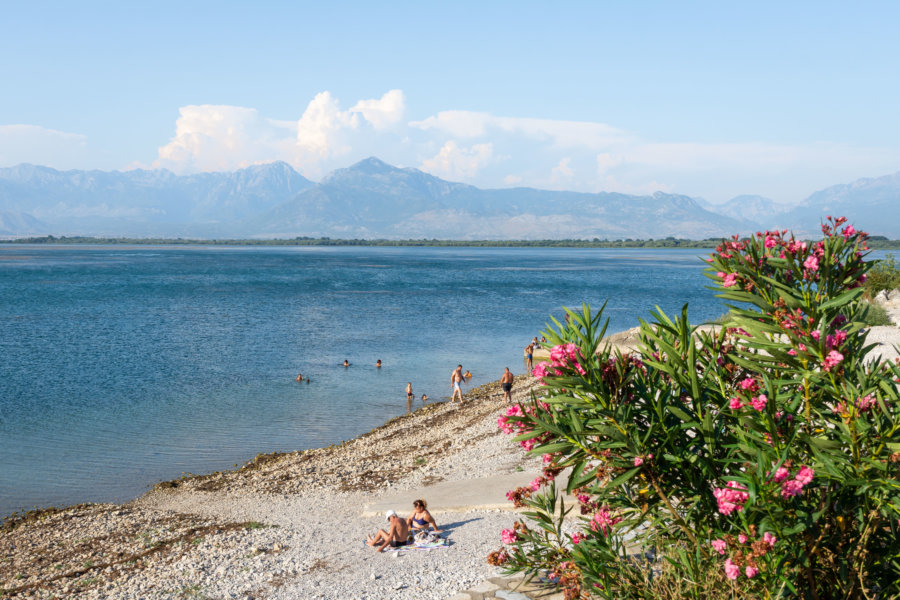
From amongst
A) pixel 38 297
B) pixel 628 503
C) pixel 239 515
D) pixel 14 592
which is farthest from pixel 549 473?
pixel 38 297

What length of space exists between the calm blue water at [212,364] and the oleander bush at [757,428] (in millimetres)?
15888

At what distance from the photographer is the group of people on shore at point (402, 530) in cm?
1148

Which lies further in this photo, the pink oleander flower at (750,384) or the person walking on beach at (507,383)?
the person walking on beach at (507,383)

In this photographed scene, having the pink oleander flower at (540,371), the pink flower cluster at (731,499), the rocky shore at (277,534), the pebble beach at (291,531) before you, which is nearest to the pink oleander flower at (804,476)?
the pink flower cluster at (731,499)

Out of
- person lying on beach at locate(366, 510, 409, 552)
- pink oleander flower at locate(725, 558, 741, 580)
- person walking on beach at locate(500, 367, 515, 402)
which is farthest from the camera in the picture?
person walking on beach at locate(500, 367, 515, 402)

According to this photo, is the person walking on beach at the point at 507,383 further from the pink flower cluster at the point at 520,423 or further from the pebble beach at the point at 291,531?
the pink flower cluster at the point at 520,423

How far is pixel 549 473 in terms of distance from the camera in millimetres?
6539

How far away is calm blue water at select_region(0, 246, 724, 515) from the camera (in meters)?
21.9

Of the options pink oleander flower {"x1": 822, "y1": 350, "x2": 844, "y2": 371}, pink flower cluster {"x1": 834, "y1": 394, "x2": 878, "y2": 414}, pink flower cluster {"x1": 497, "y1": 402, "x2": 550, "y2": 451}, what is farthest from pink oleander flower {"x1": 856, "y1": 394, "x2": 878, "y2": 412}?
pink flower cluster {"x1": 497, "y1": 402, "x2": 550, "y2": 451}

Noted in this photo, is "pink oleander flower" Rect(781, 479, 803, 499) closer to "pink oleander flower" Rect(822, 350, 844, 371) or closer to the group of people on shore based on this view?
"pink oleander flower" Rect(822, 350, 844, 371)

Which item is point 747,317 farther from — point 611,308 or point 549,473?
point 611,308

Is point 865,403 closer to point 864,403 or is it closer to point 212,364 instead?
point 864,403

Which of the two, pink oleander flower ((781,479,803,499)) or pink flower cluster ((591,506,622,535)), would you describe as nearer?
pink oleander flower ((781,479,803,499))

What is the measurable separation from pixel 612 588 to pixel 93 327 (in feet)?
167
